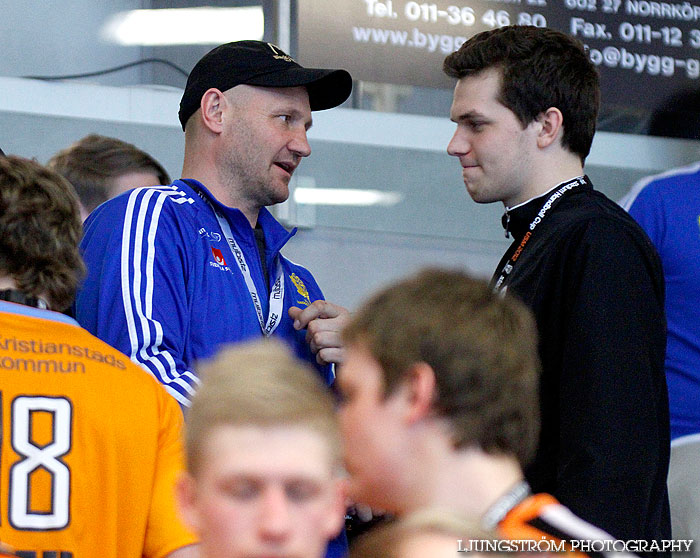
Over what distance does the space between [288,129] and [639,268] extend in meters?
1.08

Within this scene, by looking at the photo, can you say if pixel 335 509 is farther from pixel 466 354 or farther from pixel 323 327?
pixel 323 327

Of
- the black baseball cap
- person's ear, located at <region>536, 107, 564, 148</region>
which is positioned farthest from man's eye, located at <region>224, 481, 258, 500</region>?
the black baseball cap

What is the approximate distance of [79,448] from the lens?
6.57 ft

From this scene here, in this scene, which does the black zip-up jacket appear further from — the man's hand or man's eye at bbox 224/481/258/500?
man's eye at bbox 224/481/258/500

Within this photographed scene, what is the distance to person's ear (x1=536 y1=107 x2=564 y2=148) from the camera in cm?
274

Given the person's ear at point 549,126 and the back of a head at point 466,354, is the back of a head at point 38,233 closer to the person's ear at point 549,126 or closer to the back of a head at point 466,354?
the back of a head at point 466,354

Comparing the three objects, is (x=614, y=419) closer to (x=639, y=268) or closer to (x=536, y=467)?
(x=536, y=467)

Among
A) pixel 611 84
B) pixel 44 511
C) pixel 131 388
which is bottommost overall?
pixel 44 511

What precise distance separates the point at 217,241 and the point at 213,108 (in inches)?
19.2

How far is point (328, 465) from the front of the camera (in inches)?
55.6

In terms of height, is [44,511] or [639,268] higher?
[639,268]

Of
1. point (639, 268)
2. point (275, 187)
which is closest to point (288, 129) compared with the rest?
point (275, 187)

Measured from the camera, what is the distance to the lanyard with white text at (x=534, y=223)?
2641 millimetres

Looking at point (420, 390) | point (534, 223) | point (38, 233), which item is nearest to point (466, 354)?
point (420, 390)
